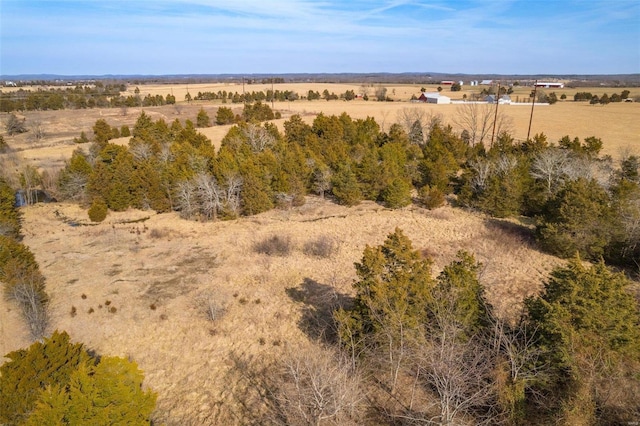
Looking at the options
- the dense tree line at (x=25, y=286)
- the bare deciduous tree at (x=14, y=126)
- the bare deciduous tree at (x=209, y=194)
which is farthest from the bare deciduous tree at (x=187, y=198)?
the bare deciduous tree at (x=14, y=126)

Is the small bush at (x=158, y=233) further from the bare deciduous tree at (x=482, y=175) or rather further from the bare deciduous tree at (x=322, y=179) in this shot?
the bare deciduous tree at (x=482, y=175)

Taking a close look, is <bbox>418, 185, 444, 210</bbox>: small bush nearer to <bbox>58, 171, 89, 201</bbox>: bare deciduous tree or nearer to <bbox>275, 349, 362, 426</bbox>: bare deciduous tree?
<bbox>275, 349, 362, 426</bbox>: bare deciduous tree

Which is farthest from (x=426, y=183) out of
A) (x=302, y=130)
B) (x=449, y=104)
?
(x=449, y=104)

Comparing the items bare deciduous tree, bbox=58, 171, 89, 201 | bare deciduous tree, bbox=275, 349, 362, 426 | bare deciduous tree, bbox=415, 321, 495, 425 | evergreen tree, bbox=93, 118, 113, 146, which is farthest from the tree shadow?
evergreen tree, bbox=93, 118, 113, 146

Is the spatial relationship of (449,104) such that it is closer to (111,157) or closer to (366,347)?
(111,157)

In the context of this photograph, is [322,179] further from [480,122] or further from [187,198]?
[480,122]

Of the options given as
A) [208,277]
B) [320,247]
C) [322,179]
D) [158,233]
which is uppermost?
[322,179]

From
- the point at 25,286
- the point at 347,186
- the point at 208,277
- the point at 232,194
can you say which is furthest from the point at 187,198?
the point at 25,286

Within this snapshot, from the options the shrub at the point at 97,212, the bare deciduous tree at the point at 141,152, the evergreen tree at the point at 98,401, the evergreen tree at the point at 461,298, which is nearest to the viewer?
the evergreen tree at the point at 98,401
